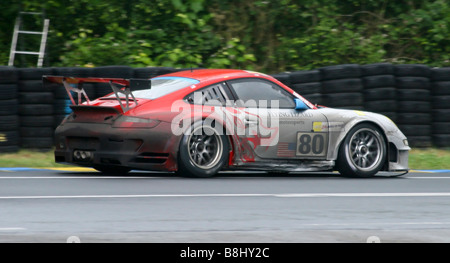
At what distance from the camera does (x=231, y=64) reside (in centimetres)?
1666

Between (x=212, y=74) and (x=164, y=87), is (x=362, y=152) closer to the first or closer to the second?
(x=212, y=74)

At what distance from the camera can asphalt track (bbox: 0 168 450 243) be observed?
237 inches

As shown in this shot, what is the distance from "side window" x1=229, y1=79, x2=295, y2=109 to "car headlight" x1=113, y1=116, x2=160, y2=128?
1302 mm

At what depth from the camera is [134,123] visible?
29.9ft

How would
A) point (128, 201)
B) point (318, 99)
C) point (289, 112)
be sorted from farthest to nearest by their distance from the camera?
point (318, 99)
point (289, 112)
point (128, 201)

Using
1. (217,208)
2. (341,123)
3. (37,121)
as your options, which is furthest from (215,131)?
(37,121)

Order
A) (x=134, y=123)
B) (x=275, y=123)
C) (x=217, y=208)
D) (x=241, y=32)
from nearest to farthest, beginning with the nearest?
(x=217, y=208)
(x=134, y=123)
(x=275, y=123)
(x=241, y=32)

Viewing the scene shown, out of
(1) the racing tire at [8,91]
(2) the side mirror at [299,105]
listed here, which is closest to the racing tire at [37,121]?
(1) the racing tire at [8,91]

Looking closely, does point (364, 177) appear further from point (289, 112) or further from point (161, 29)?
point (161, 29)

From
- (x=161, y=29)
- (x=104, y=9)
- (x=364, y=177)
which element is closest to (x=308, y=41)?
(x=161, y=29)

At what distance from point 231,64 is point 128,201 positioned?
9.25 meters

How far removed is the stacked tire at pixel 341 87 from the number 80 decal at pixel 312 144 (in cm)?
315

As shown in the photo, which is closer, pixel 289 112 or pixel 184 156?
pixel 184 156

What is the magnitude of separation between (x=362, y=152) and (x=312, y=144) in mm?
755
